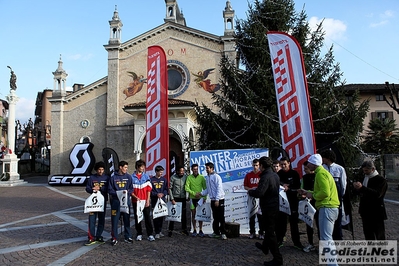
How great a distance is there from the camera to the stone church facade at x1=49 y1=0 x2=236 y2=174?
86.7ft

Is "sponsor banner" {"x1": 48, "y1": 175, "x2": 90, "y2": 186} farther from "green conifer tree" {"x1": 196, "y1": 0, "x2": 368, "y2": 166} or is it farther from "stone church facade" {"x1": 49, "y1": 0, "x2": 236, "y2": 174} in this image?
"green conifer tree" {"x1": 196, "y1": 0, "x2": 368, "y2": 166}

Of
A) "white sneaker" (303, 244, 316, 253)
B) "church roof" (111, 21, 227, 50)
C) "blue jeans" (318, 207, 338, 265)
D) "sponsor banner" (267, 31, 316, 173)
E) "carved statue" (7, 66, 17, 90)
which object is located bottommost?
"white sneaker" (303, 244, 316, 253)

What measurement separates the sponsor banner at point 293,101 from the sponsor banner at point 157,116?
344 centimetres

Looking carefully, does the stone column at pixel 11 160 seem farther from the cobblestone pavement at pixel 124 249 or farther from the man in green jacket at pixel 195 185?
the man in green jacket at pixel 195 185

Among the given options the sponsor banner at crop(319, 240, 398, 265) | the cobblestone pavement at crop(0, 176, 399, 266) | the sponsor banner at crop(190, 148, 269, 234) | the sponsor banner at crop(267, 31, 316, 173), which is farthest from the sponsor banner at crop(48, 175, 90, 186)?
the sponsor banner at crop(319, 240, 398, 265)

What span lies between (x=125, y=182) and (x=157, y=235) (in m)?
1.64

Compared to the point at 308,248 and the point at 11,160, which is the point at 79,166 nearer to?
the point at 11,160

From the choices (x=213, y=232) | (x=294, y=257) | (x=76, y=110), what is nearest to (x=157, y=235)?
(x=213, y=232)

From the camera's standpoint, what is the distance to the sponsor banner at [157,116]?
969 cm

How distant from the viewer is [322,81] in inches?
429

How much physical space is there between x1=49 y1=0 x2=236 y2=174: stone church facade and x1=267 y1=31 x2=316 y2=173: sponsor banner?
54.3 feet

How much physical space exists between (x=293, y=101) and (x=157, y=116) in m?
4.07

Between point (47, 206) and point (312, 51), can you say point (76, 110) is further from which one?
point (312, 51)

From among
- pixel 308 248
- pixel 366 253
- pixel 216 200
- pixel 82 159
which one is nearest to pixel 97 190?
pixel 216 200
